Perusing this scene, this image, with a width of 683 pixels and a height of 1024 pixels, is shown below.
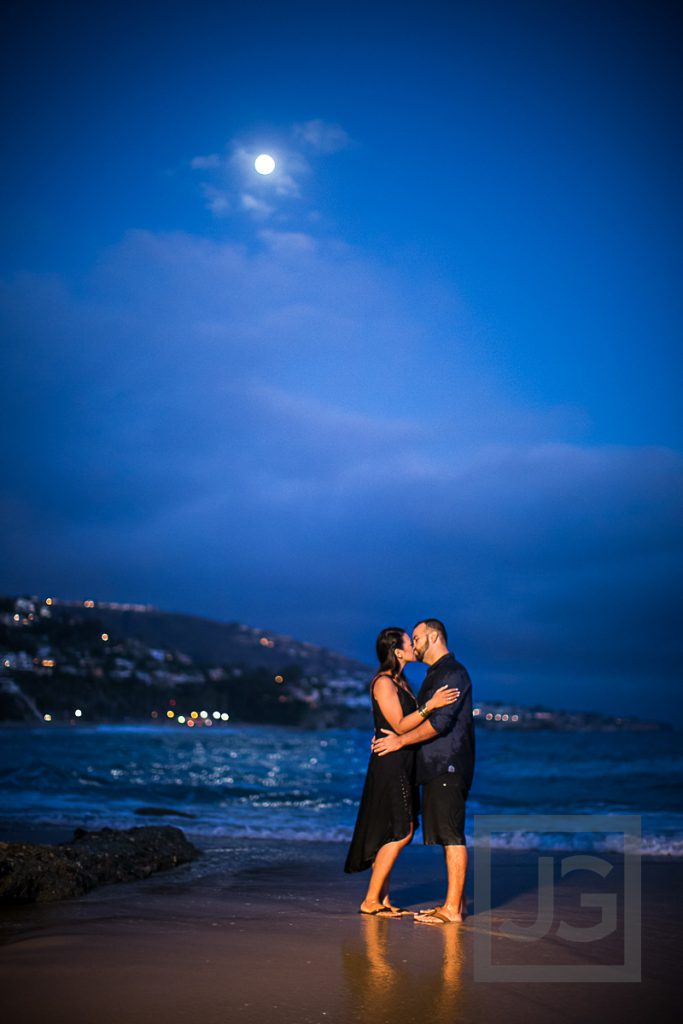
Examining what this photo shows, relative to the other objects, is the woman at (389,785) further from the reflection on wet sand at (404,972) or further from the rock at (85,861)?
the rock at (85,861)

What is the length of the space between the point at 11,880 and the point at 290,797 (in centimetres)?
1375

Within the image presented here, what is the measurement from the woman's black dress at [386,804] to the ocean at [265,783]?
6.44 meters

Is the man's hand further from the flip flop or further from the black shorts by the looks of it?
the flip flop

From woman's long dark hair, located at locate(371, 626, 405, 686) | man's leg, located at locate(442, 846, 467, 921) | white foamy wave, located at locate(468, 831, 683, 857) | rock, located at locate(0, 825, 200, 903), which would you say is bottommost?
white foamy wave, located at locate(468, 831, 683, 857)

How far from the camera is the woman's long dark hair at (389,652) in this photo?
273 inches

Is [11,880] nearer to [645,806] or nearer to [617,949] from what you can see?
[617,949]

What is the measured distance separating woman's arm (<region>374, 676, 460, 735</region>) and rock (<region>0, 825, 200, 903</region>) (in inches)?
116

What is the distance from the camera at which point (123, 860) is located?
8438 millimetres

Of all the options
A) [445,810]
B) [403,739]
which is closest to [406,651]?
[403,739]

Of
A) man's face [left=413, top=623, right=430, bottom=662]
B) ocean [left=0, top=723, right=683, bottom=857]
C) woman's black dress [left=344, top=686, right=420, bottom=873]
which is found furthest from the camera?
ocean [left=0, top=723, right=683, bottom=857]

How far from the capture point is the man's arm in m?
6.67

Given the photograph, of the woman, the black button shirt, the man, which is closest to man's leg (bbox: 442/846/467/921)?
the man

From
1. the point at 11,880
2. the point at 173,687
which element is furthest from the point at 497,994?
the point at 173,687

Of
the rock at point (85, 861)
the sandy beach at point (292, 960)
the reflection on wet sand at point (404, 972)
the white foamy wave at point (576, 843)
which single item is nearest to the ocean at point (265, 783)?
the white foamy wave at point (576, 843)
